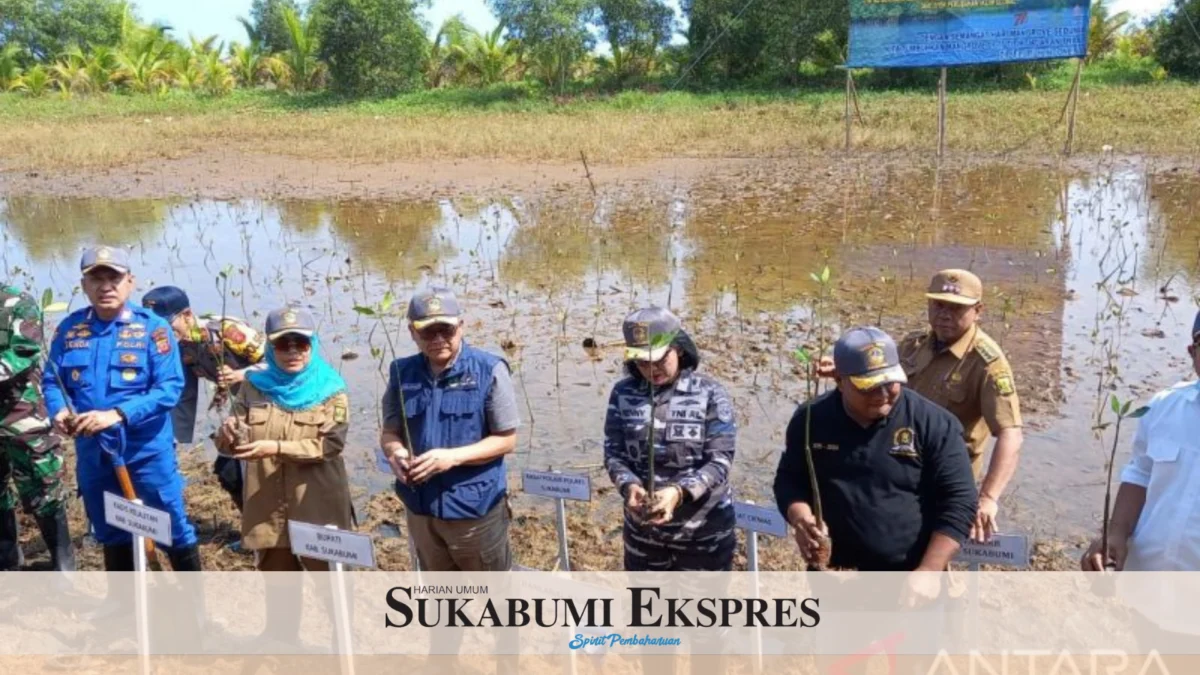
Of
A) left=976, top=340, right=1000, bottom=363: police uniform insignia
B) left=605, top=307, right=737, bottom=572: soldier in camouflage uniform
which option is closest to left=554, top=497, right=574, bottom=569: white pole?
left=605, top=307, right=737, bottom=572: soldier in camouflage uniform

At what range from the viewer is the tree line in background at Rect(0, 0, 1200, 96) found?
28.1 m

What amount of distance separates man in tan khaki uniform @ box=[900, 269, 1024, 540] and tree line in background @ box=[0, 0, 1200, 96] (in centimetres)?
2602

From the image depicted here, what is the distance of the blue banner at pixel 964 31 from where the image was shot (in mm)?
14656

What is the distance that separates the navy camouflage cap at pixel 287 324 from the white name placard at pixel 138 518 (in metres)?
0.72

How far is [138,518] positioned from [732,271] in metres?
7.11

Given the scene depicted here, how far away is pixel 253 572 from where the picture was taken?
4.44m

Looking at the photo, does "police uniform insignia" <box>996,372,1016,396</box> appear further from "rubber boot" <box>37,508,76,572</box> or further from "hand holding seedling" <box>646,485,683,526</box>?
"rubber boot" <box>37,508,76,572</box>

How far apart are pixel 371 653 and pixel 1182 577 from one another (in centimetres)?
287

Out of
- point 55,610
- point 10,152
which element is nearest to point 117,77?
point 10,152

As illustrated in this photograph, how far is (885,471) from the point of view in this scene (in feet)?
8.85

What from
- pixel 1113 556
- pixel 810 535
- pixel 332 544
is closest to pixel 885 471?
pixel 810 535

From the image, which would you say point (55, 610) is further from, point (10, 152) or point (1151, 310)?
point (10, 152)

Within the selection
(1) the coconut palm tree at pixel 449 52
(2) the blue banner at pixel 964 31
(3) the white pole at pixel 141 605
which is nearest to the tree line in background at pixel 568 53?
(1) the coconut palm tree at pixel 449 52

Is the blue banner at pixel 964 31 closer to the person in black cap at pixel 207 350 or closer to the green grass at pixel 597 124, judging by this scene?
the green grass at pixel 597 124
